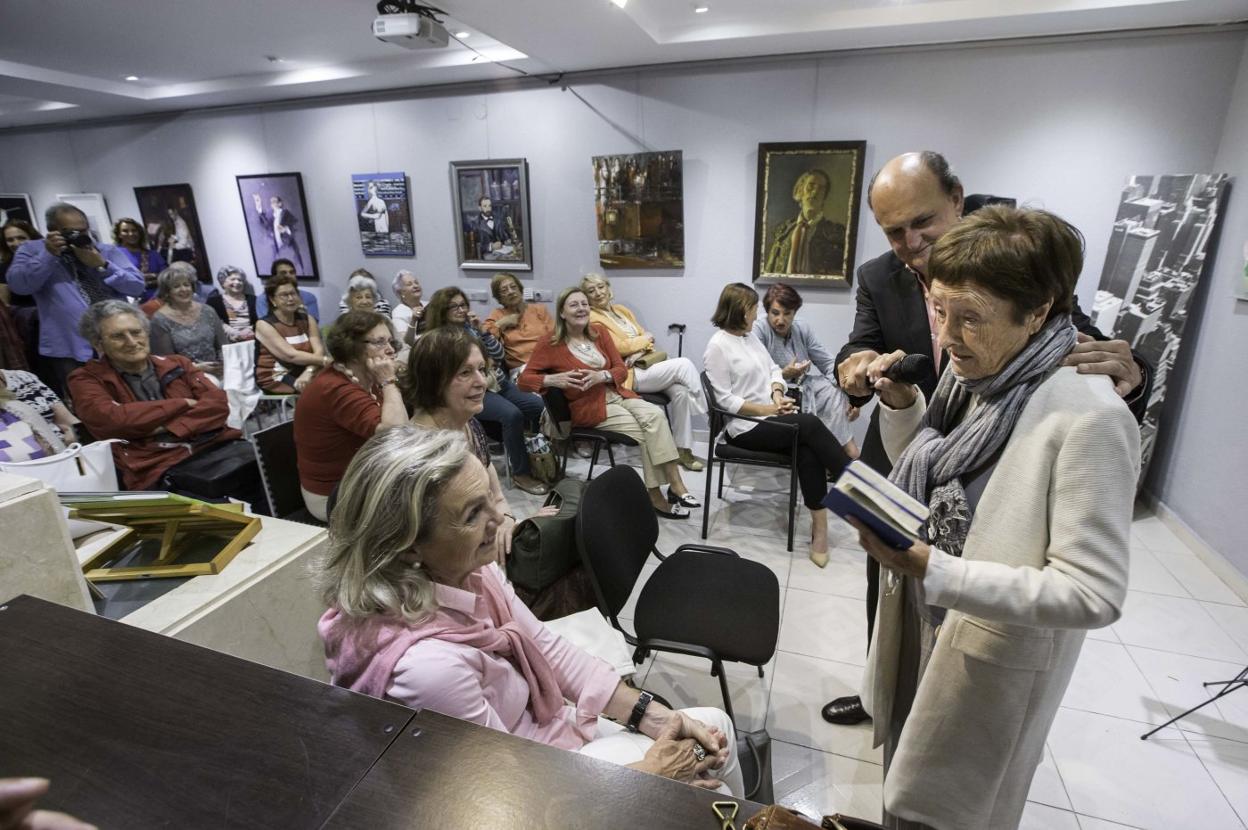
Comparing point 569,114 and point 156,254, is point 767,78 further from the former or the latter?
point 156,254

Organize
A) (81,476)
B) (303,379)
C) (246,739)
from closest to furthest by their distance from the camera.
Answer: (246,739) < (81,476) < (303,379)

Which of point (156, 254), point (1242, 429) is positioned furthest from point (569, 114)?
point (156, 254)

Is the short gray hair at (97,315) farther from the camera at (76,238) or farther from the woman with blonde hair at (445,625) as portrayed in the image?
the woman with blonde hair at (445,625)

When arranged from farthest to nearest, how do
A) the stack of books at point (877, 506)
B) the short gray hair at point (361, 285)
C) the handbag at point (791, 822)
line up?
the short gray hair at point (361, 285) < the stack of books at point (877, 506) < the handbag at point (791, 822)

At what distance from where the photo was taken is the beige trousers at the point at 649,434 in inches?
155

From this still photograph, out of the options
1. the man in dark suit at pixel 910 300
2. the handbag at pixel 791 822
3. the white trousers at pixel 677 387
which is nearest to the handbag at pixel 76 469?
the handbag at pixel 791 822

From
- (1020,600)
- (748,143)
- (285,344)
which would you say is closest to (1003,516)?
(1020,600)

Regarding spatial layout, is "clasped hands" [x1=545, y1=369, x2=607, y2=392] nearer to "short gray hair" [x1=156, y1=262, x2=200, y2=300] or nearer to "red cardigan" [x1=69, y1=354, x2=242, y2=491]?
"red cardigan" [x1=69, y1=354, x2=242, y2=491]

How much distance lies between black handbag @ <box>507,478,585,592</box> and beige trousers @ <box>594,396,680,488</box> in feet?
6.17

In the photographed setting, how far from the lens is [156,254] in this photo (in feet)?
22.7

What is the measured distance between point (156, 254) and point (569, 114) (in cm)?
555

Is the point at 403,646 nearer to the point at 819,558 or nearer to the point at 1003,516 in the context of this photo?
the point at 1003,516

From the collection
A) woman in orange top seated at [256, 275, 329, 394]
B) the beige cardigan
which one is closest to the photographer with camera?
woman in orange top seated at [256, 275, 329, 394]

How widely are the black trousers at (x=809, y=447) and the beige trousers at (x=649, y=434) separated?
2.19ft
